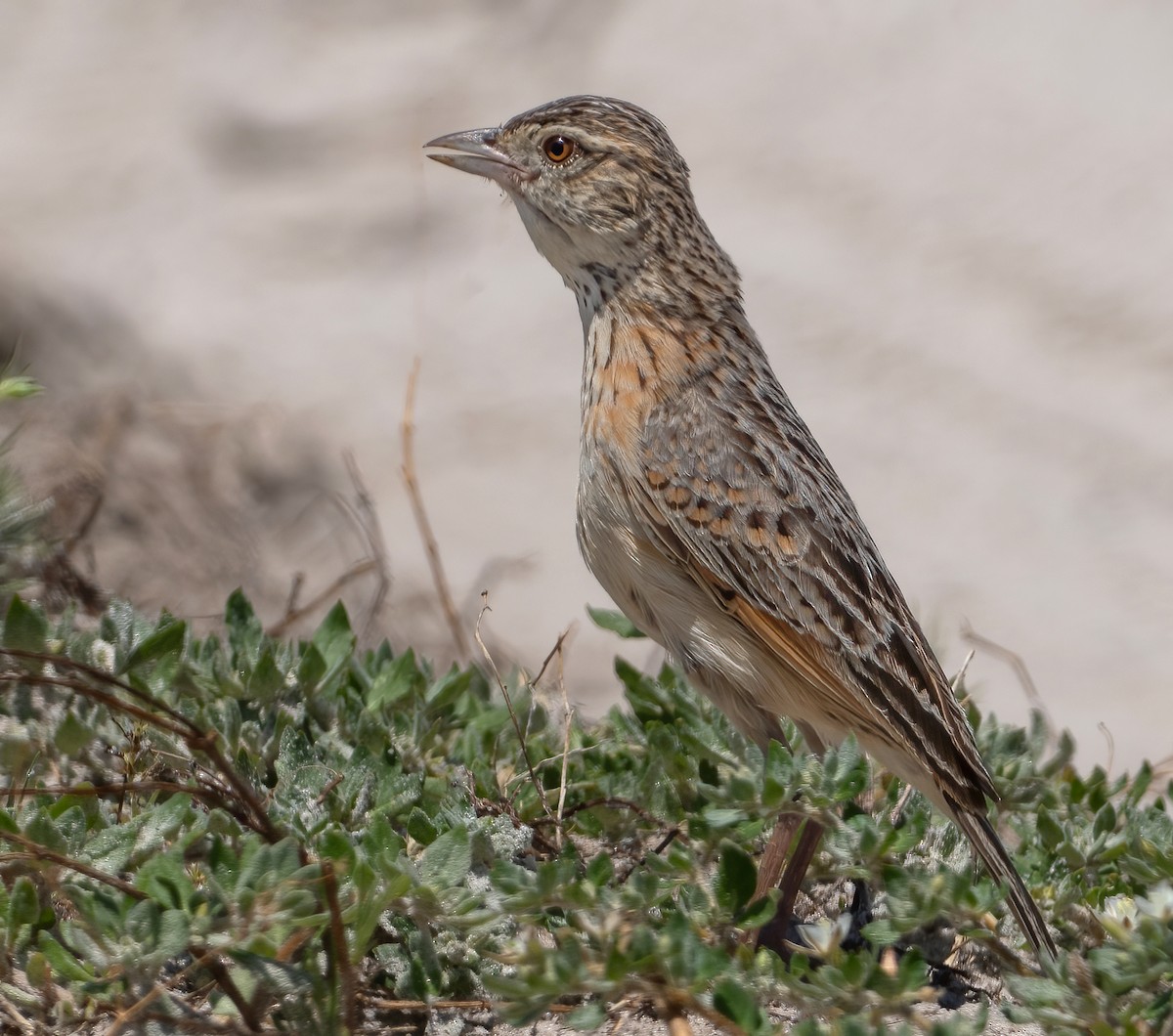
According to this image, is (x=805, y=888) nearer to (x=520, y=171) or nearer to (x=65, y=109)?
(x=520, y=171)

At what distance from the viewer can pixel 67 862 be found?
3.52 metres

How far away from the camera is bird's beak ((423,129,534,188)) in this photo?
5473 mm

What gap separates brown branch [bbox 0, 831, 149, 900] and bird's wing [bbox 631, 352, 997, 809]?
1.80 metres

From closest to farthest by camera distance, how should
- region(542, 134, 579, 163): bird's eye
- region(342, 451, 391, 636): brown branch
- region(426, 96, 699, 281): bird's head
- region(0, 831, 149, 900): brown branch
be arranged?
region(0, 831, 149, 900): brown branch
region(426, 96, 699, 281): bird's head
region(542, 134, 579, 163): bird's eye
region(342, 451, 391, 636): brown branch

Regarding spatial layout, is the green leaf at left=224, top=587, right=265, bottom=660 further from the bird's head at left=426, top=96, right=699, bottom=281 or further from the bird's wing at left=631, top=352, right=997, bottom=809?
the bird's head at left=426, top=96, right=699, bottom=281

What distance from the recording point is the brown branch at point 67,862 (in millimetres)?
3537

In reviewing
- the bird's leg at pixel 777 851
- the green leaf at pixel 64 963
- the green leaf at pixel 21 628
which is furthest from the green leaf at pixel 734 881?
the green leaf at pixel 21 628

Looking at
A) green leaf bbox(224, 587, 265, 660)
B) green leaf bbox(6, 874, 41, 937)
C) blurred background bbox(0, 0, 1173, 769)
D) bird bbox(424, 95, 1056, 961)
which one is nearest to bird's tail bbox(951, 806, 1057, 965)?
bird bbox(424, 95, 1056, 961)

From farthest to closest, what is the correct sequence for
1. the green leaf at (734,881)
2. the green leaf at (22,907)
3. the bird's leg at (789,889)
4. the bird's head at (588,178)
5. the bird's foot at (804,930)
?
the bird's head at (588,178), the bird's leg at (789,889), the bird's foot at (804,930), the green leaf at (734,881), the green leaf at (22,907)

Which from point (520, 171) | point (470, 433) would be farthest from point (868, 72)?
point (520, 171)

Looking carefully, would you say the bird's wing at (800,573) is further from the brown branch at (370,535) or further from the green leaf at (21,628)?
the brown branch at (370,535)

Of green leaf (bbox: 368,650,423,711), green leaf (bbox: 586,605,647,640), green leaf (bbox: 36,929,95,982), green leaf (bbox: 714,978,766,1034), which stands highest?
green leaf (bbox: 586,605,647,640)

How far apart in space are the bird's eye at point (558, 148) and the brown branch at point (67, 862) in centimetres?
285

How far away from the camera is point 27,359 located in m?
8.63
